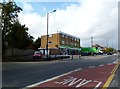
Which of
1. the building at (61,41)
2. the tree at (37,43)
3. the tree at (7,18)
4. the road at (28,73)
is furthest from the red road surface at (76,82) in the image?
the tree at (37,43)

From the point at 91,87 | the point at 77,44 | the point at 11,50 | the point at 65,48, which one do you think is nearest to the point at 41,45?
the point at 65,48

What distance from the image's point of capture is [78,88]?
13.1 metres

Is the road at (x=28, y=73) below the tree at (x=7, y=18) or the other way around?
below

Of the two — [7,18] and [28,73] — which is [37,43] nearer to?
[7,18]

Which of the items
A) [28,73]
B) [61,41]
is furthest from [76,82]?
[61,41]

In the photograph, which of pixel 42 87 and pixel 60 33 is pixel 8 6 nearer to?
pixel 42 87

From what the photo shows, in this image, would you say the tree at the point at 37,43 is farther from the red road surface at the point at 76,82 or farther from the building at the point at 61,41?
the red road surface at the point at 76,82

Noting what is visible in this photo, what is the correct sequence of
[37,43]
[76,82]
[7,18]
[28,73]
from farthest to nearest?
[37,43], [7,18], [28,73], [76,82]

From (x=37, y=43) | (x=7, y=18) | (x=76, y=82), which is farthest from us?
(x=37, y=43)

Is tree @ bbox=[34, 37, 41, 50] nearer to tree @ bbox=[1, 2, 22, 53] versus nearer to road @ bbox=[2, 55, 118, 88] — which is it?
tree @ bbox=[1, 2, 22, 53]

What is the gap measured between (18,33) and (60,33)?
5803cm

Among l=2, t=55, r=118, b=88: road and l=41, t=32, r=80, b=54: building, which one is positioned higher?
l=41, t=32, r=80, b=54: building

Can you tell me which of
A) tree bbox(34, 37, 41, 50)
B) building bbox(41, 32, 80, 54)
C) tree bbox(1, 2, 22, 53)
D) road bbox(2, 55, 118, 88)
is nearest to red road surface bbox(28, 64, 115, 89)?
road bbox(2, 55, 118, 88)

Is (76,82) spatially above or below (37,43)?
below
